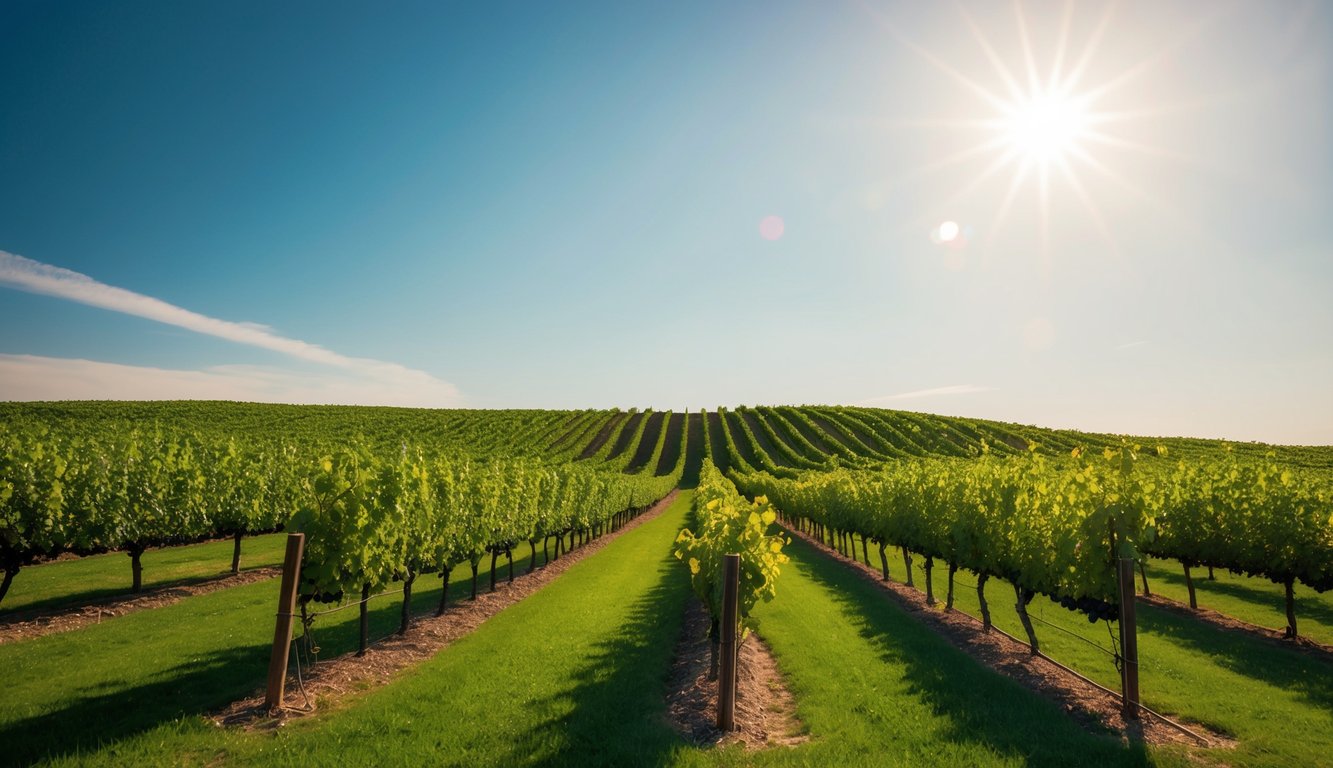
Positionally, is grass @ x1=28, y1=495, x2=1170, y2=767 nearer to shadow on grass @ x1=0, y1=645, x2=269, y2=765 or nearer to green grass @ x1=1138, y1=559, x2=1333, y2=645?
shadow on grass @ x1=0, y1=645, x2=269, y2=765

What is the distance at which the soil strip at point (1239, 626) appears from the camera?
14.0m

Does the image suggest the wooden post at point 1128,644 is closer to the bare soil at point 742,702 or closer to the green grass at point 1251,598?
the bare soil at point 742,702

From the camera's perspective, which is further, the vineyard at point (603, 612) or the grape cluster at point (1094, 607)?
the grape cluster at point (1094, 607)

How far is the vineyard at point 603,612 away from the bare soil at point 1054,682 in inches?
6.4

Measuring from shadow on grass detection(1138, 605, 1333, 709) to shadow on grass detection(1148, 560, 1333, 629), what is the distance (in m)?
Result: 2.93

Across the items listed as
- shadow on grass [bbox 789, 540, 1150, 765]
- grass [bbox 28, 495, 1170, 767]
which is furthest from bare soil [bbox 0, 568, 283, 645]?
shadow on grass [bbox 789, 540, 1150, 765]

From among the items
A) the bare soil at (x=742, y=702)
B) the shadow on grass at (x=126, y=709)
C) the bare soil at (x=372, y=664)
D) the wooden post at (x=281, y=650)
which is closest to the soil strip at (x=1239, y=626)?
the bare soil at (x=742, y=702)

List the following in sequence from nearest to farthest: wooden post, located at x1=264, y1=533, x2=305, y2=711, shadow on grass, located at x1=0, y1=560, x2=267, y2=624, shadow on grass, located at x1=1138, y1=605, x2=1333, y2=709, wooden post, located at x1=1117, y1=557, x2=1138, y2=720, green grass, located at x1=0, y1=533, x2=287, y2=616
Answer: wooden post, located at x1=264, y1=533, x2=305, y2=711 → wooden post, located at x1=1117, y1=557, x2=1138, y2=720 → shadow on grass, located at x1=1138, y1=605, x2=1333, y2=709 → shadow on grass, located at x1=0, y1=560, x2=267, y2=624 → green grass, located at x1=0, y1=533, x2=287, y2=616

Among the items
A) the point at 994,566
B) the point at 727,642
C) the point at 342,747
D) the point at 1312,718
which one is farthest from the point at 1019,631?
the point at 342,747

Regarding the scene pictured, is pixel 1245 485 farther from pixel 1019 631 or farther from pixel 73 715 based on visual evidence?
pixel 73 715

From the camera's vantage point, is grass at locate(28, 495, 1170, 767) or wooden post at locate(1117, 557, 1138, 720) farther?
wooden post at locate(1117, 557, 1138, 720)

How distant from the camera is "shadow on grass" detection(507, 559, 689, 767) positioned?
286 inches

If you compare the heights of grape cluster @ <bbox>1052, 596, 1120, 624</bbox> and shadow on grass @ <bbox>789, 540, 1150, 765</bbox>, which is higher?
grape cluster @ <bbox>1052, 596, 1120, 624</bbox>

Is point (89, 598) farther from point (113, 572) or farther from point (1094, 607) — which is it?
point (1094, 607)
